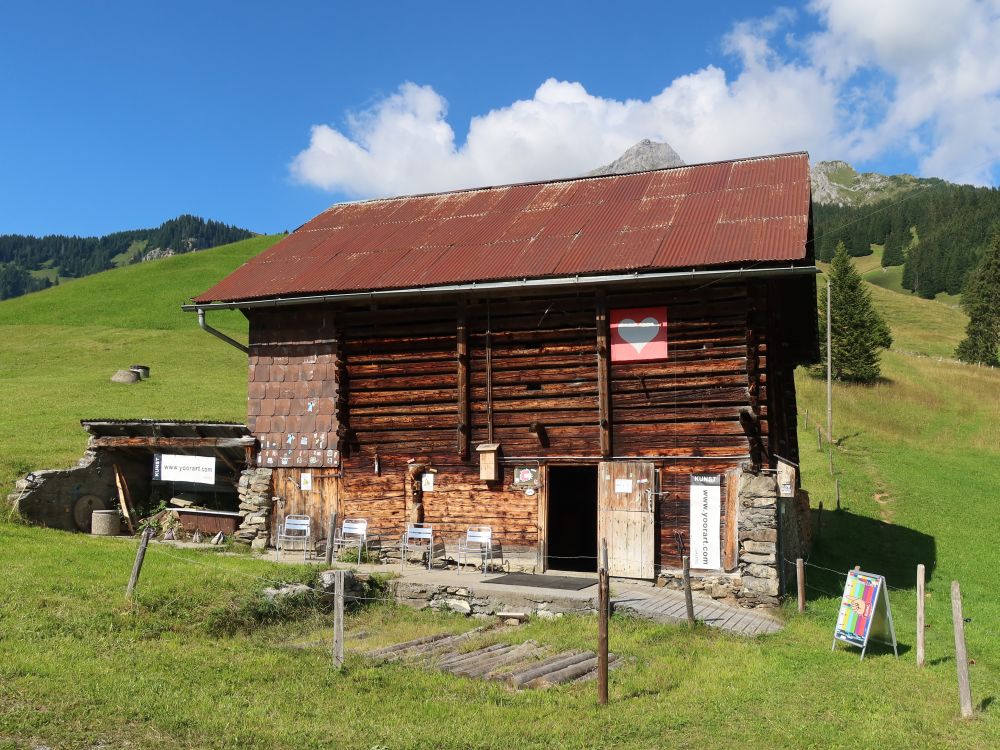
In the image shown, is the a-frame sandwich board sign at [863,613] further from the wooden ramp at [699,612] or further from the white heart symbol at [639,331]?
the white heart symbol at [639,331]

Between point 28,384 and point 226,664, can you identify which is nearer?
point 226,664

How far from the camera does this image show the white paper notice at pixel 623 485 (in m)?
16.1

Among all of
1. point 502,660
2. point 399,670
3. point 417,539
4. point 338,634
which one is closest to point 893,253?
point 417,539

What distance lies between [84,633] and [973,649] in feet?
42.4

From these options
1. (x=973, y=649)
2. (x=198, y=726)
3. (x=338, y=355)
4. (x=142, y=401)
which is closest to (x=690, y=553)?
(x=973, y=649)

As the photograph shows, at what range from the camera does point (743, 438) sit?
50.4 feet

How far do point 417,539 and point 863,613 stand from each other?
956 centimetres

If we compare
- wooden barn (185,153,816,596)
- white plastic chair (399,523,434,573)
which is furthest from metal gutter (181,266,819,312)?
white plastic chair (399,523,434,573)

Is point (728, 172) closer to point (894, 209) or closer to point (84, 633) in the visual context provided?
point (84, 633)

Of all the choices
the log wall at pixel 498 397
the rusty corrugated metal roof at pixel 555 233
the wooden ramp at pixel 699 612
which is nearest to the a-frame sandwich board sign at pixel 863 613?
the wooden ramp at pixel 699 612

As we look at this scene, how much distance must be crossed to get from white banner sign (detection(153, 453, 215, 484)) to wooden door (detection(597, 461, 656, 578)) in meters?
10.4

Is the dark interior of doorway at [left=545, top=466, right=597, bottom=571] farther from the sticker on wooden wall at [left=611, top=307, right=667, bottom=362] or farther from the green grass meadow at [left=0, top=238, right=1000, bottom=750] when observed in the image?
the sticker on wooden wall at [left=611, top=307, right=667, bottom=362]

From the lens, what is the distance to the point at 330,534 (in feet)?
57.4

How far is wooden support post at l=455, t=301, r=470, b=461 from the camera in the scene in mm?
17438
